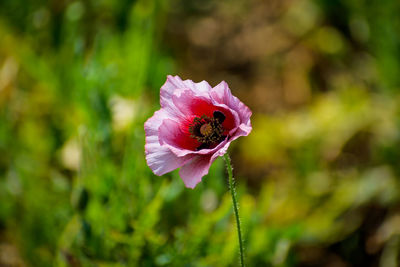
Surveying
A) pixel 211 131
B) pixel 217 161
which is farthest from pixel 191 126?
pixel 217 161

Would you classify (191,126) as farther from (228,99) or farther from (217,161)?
(217,161)

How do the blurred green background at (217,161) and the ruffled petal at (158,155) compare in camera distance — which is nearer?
the ruffled petal at (158,155)

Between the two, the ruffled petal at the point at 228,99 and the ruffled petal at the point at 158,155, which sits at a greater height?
the ruffled petal at the point at 228,99

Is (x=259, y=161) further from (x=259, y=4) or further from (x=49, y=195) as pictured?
(x=259, y=4)

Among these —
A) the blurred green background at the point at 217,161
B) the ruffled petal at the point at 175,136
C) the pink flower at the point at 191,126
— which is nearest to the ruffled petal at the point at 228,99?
the pink flower at the point at 191,126

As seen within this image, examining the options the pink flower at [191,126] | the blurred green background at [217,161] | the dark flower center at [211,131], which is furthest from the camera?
the blurred green background at [217,161]

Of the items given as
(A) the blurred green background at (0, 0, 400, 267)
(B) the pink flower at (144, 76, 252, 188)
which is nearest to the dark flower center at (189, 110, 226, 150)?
(B) the pink flower at (144, 76, 252, 188)

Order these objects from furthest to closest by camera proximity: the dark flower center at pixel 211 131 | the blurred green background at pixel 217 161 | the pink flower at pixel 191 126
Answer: the blurred green background at pixel 217 161 → the dark flower center at pixel 211 131 → the pink flower at pixel 191 126

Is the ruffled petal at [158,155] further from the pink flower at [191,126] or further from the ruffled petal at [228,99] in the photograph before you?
the ruffled petal at [228,99]
